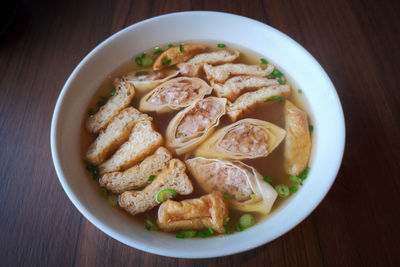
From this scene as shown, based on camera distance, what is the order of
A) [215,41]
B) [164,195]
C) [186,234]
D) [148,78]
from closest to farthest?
[186,234], [164,195], [148,78], [215,41]

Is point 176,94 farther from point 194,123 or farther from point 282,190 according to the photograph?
point 282,190

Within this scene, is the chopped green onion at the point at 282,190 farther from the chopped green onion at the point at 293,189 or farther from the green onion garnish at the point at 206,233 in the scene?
the green onion garnish at the point at 206,233

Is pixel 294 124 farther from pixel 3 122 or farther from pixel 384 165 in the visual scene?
pixel 3 122

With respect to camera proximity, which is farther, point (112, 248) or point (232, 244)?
point (112, 248)

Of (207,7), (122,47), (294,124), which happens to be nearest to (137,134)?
(122,47)

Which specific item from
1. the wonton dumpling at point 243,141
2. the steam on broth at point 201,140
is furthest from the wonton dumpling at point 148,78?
the wonton dumpling at point 243,141

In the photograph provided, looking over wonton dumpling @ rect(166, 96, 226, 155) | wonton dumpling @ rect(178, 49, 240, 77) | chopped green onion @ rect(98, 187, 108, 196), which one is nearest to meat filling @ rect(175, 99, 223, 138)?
wonton dumpling @ rect(166, 96, 226, 155)

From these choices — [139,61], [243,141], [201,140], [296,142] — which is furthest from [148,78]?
[296,142]

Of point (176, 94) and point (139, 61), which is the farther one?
point (139, 61)
